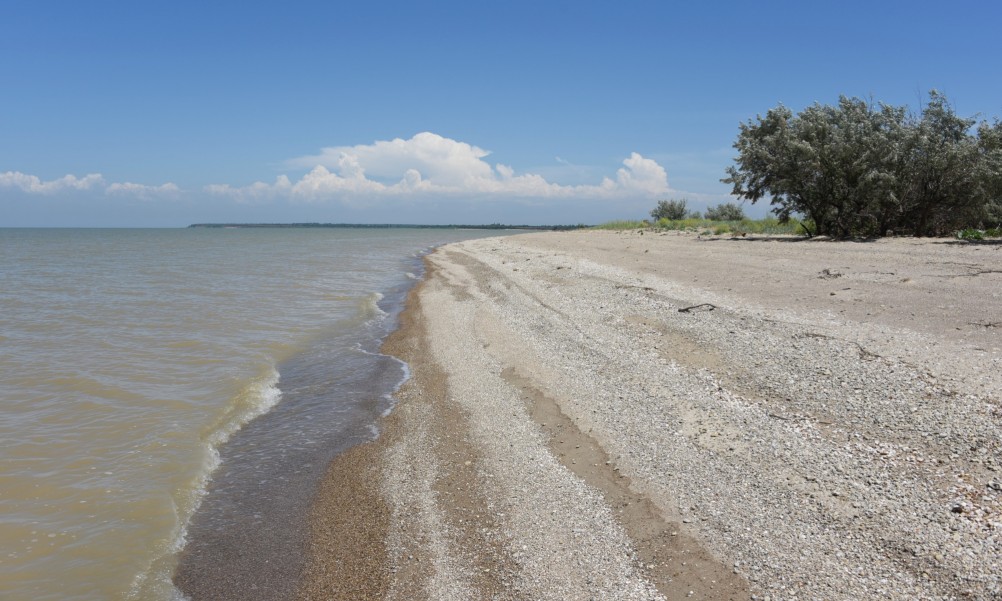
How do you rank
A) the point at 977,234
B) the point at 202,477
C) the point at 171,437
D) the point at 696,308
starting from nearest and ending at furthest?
the point at 202,477, the point at 171,437, the point at 696,308, the point at 977,234

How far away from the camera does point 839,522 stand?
427 cm

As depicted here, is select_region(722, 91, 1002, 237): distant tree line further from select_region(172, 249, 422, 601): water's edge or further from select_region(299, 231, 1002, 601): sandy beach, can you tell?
select_region(172, 249, 422, 601): water's edge

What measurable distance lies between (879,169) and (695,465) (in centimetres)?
2326

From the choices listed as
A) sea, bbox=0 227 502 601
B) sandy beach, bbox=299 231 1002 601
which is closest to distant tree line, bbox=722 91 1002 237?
sandy beach, bbox=299 231 1002 601

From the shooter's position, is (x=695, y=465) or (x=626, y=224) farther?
(x=626, y=224)

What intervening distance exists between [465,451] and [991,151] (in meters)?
23.4

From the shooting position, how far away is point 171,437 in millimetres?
7316

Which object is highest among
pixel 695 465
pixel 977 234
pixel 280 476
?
pixel 977 234

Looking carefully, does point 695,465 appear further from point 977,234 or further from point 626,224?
point 626,224

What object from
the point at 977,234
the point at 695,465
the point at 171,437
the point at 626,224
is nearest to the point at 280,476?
the point at 171,437

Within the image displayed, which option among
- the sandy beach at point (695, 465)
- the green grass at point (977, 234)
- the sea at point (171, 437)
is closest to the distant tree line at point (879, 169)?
the green grass at point (977, 234)

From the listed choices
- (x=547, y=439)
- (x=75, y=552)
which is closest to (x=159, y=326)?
(x=75, y=552)

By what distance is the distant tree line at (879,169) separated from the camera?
2133cm

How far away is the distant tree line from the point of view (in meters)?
21.3
